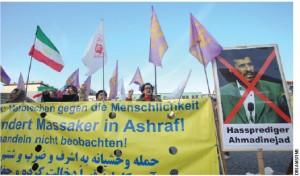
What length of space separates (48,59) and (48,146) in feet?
8.08

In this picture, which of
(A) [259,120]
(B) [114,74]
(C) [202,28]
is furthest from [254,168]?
(B) [114,74]

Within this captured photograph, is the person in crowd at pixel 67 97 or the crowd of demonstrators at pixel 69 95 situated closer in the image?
the crowd of demonstrators at pixel 69 95

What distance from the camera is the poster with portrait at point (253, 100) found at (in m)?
3.48

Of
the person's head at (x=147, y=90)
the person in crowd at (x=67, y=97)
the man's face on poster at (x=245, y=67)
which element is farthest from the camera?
the person in crowd at (x=67, y=97)

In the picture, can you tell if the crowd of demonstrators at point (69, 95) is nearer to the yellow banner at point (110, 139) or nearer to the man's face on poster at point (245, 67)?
the yellow banner at point (110, 139)

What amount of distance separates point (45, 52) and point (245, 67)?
449 centimetres

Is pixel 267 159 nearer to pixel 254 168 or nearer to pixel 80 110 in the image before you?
pixel 254 168

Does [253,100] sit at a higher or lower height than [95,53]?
lower

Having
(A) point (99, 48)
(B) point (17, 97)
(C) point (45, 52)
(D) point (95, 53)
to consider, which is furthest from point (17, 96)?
(A) point (99, 48)

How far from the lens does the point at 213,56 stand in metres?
3.98

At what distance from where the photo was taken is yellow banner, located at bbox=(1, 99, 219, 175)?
353 cm

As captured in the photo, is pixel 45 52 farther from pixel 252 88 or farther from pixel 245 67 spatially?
pixel 252 88

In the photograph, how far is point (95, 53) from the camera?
651cm

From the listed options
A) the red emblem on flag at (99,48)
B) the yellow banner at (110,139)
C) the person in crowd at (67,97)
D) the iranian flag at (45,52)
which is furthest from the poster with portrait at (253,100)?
the iranian flag at (45,52)
